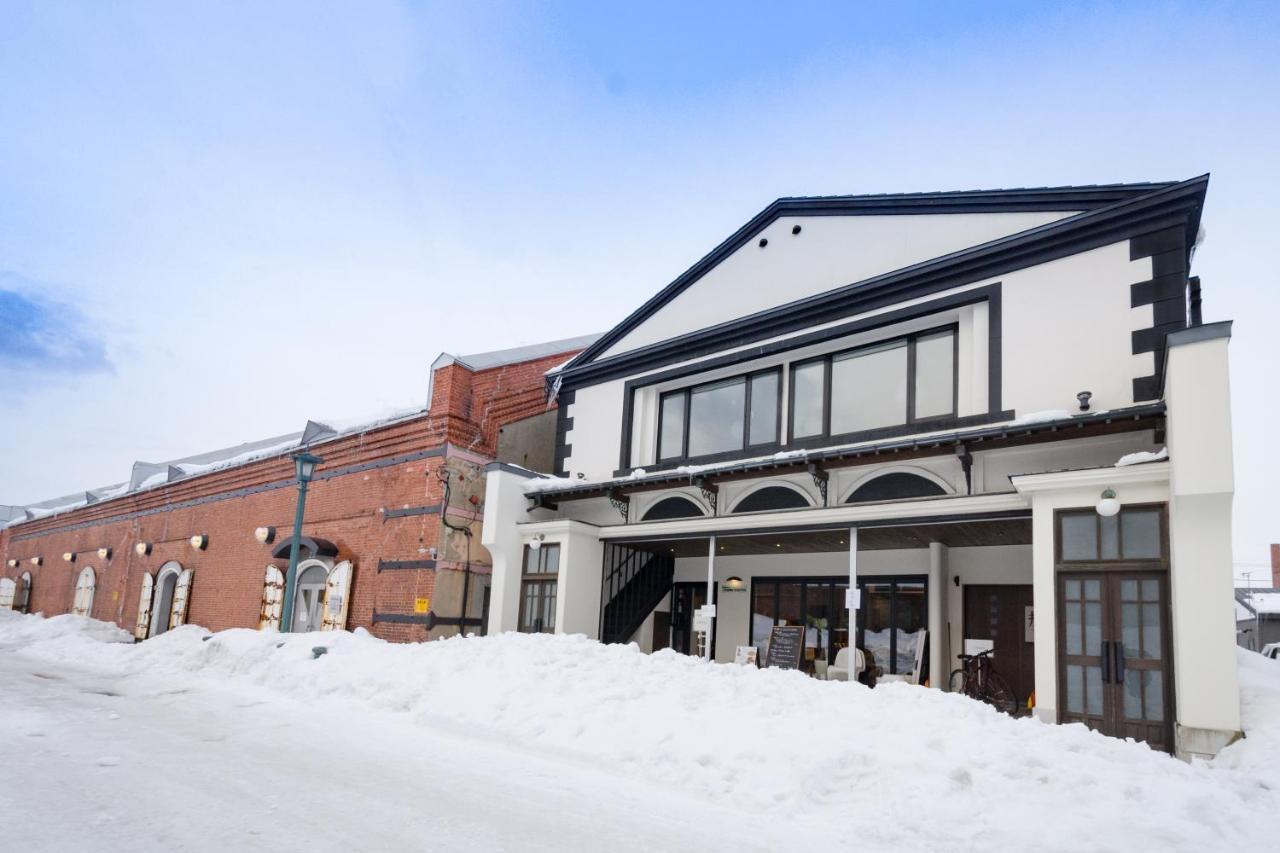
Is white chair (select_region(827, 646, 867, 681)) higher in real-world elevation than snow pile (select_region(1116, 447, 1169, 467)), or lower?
lower

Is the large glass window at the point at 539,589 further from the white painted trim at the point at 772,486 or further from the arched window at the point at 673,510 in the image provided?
the white painted trim at the point at 772,486

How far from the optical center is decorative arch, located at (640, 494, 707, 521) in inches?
570

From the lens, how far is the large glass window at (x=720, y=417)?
14211 mm

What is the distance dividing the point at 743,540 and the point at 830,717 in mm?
6504

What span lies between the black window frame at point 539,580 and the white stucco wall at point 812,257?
168 inches

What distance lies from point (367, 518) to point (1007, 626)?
12742mm

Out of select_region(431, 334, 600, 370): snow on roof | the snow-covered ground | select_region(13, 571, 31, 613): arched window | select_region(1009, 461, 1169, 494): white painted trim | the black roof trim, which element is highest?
select_region(431, 334, 600, 370): snow on roof

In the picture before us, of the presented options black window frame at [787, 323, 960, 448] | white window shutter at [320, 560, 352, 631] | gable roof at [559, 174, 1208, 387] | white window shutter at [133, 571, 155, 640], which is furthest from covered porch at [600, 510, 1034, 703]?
white window shutter at [133, 571, 155, 640]

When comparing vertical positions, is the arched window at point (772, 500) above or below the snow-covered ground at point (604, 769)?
above

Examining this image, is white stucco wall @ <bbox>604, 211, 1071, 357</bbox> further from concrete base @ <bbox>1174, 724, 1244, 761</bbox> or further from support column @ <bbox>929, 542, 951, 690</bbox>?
concrete base @ <bbox>1174, 724, 1244, 761</bbox>

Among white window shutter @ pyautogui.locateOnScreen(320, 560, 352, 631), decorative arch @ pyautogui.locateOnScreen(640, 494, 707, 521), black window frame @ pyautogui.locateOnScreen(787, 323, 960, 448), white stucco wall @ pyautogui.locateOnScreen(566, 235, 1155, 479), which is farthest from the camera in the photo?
white window shutter @ pyautogui.locateOnScreen(320, 560, 352, 631)

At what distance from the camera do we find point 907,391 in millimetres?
12227

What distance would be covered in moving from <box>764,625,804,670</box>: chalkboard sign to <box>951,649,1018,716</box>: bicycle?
280cm

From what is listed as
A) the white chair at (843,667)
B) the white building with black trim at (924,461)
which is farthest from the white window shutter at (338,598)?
the white chair at (843,667)
